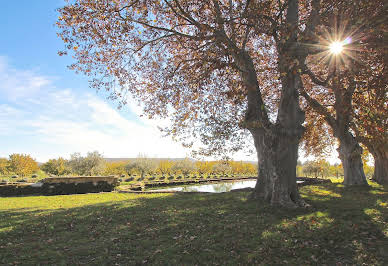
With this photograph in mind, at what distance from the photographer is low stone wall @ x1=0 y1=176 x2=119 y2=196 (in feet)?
62.7

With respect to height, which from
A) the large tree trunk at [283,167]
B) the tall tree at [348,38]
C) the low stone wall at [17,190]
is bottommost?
the low stone wall at [17,190]

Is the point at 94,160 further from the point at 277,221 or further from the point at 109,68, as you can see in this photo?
the point at 277,221

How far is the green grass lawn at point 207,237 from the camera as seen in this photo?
15.0ft

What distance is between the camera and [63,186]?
1988 centimetres

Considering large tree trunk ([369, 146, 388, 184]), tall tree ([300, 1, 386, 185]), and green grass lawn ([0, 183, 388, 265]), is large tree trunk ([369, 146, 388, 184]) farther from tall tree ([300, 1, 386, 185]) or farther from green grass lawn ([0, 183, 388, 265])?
green grass lawn ([0, 183, 388, 265])

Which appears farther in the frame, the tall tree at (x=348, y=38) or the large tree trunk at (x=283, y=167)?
the large tree trunk at (x=283, y=167)

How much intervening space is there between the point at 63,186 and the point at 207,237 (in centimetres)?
1863

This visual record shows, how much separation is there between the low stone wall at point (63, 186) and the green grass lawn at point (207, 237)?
488 inches

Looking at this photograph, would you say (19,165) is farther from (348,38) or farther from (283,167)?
(348,38)

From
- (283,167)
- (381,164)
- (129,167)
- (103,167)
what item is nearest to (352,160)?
(381,164)

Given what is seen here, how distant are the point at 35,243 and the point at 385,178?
77.0ft

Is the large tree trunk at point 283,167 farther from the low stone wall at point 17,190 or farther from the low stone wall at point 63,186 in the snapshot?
the low stone wall at point 17,190

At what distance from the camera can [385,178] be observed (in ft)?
60.4

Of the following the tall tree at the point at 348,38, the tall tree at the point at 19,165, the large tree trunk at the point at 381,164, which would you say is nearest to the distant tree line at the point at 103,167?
the tall tree at the point at 19,165
